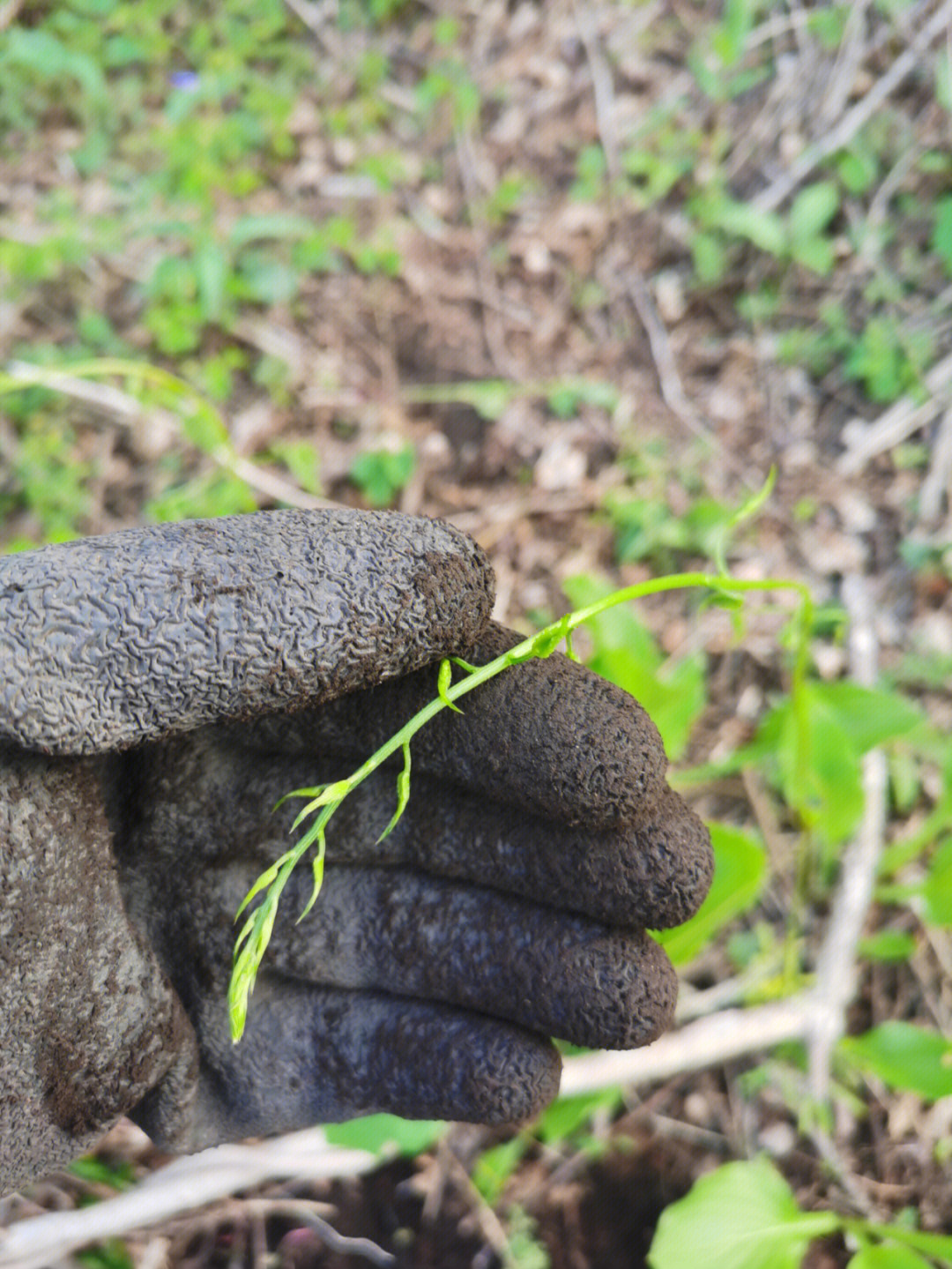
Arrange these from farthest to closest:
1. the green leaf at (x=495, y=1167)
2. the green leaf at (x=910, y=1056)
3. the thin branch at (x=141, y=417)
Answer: the thin branch at (x=141, y=417)
the green leaf at (x=495, y=1167)
the green leaf at (x=910, y=1056)

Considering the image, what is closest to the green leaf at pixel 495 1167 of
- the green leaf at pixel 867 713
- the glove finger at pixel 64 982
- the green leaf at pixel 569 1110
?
the green leaf at pixel 569 1110

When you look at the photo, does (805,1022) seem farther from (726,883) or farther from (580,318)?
(580,318)

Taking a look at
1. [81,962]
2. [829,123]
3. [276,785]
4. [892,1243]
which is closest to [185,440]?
[276,785]

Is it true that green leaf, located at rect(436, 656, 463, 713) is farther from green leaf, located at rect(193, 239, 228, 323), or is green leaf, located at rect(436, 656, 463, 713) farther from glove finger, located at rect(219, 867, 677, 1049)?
green leaf, located at rect(193, 239, 228, 323)

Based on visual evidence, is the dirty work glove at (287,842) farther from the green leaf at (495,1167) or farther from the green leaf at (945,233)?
the green leaf at (945,233)

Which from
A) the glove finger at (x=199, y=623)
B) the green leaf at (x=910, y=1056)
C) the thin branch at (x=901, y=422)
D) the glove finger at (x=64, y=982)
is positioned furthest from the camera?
the thin branch at (x=901, y=422)

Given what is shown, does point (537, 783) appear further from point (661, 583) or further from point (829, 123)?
point (829, 123)
